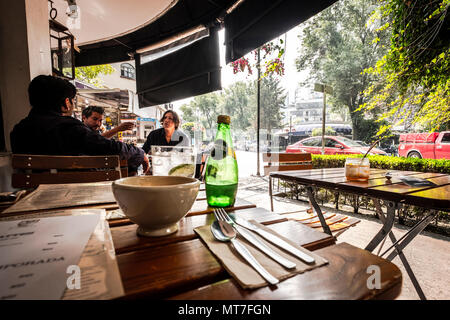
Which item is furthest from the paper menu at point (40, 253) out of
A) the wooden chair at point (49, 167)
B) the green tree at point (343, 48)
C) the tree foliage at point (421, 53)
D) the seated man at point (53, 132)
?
the green tree at point (343, 48)

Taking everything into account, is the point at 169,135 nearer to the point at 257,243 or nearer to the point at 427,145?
the point at 257,243

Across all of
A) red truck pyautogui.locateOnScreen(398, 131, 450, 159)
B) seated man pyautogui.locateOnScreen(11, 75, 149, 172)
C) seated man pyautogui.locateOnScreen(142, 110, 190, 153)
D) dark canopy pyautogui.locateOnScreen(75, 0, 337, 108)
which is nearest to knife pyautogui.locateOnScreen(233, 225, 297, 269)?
seated man pyautogui.locateOnScreen(11, 75, 149, 172)

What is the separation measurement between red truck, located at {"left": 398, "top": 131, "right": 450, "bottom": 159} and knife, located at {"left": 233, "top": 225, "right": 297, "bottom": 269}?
465 inches

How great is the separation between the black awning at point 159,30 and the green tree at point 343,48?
1430 centimetres

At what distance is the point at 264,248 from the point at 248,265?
2.7 inches

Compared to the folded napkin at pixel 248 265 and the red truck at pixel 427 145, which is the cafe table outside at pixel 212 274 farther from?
the red truck at pixel 427 145

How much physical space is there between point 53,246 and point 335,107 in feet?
67.9

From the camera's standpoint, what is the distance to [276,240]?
1.51 feet

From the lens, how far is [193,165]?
2.68ft

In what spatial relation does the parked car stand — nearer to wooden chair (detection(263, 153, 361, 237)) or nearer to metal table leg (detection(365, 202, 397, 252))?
wooden chair (detection(263, 153, 361, 237))

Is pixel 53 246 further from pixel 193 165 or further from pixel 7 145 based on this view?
pixel 7 145

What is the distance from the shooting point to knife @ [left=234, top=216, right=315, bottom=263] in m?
0.39

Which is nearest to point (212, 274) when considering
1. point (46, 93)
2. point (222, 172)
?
point (222, 172)
